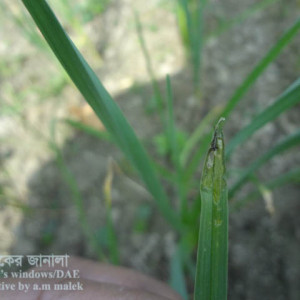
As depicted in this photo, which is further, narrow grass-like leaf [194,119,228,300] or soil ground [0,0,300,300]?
soil ground [0,0,300,300]

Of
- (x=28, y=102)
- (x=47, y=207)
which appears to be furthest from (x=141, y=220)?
(x=28, y=102)

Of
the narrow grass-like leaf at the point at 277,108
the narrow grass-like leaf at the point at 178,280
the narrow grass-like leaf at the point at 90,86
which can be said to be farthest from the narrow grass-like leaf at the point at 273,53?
the narrow grass-like leaf at the point at 178,280

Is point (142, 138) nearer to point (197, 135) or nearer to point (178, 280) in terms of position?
point (197, 135)

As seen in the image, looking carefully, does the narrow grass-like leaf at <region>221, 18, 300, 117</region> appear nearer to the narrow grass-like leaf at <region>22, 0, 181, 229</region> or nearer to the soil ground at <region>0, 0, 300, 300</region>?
the narrow grass-like leaf at <region>22, 0, 181, 229</region>

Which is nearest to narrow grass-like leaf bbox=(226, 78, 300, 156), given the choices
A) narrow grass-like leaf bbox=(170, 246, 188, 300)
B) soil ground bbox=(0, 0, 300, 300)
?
narrow grass-like leaf bbox=(170, 246, 188, 300)

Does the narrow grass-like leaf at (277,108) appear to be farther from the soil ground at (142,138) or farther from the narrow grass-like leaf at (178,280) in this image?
the soil ground at (142,138)

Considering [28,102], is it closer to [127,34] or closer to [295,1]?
[127,34]

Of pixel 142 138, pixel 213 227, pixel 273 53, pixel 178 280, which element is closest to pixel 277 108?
pixel 273 53

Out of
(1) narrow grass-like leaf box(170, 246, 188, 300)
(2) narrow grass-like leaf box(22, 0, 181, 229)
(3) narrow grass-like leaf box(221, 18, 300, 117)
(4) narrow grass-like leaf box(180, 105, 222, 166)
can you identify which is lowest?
(1) narrow grass-like leaf box(170, 246, 188, 300)
